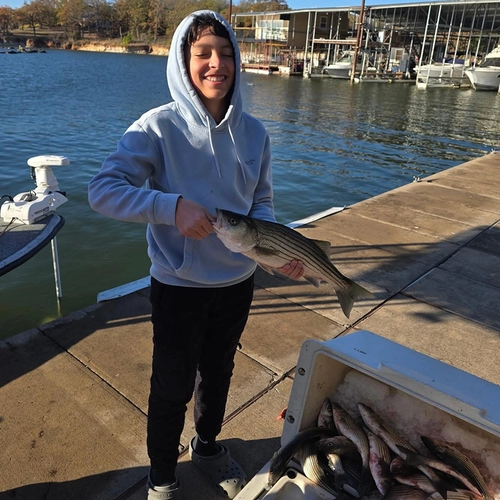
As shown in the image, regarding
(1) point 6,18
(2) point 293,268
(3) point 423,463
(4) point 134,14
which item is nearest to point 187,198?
(2) point 293,268

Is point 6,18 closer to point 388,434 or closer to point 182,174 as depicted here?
point 182,174

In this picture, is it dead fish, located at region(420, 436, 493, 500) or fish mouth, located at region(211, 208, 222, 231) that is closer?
dead fish, located at region(420, 436, 493, 500)

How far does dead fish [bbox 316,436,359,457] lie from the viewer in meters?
2.23

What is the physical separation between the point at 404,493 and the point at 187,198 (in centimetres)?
160

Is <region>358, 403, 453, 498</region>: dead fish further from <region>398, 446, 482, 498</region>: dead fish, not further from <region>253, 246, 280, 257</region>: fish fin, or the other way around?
<region>253, 246, 280, 257</region>: fish fin

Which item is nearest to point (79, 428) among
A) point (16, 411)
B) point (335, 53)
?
point (16, 411)

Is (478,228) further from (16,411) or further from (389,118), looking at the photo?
(389,118)

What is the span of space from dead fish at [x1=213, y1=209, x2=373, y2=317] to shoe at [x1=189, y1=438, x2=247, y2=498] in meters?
1.12

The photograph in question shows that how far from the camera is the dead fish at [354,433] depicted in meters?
2.14

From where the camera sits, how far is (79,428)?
9.98ft

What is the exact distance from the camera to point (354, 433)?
2.23m

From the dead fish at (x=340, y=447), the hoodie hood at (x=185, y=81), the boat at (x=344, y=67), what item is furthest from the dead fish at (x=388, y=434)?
the boat at (x=344, y=67)

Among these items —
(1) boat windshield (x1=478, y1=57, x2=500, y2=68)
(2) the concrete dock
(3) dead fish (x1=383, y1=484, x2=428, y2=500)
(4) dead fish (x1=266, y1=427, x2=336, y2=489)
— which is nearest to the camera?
(3) dead fish (x1=383, y1=484, x2=428, y2=500)

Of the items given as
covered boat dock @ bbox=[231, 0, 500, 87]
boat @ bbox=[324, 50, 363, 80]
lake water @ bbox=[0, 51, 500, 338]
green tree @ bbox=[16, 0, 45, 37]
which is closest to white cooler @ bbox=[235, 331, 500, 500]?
lake water @ bbox=[0, 51, 500, 338]
